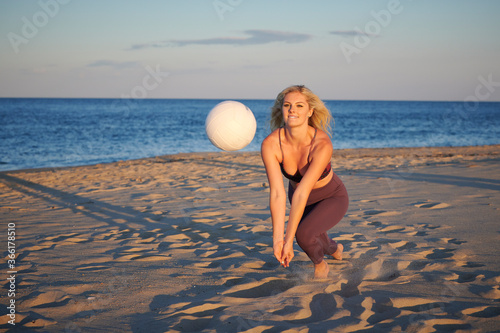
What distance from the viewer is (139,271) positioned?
145 inches

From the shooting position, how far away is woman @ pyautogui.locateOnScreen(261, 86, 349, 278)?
329cm

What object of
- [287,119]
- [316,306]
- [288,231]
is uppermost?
[287,119]

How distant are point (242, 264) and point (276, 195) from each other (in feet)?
2.84

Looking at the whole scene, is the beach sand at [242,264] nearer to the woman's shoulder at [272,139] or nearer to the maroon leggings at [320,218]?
the maroon leggings at [320,218]

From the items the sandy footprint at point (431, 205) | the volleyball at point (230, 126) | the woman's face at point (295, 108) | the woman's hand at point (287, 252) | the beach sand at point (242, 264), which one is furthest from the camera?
the sandy footprint at point (431, 205)

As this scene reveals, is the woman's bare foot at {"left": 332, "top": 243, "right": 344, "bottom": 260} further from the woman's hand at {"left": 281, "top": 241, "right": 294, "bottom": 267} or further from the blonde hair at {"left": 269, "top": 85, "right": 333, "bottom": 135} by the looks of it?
the blonde hair at {"left": 269, "top": 85, "right": 333, "bottom": 135}

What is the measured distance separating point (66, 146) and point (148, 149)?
4.43 metres

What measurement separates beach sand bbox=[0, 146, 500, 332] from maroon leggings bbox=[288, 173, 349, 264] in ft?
0.84

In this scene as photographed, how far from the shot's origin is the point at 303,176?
338cm

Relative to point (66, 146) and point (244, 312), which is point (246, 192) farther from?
point (66, 146)

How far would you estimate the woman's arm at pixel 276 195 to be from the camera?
331cm

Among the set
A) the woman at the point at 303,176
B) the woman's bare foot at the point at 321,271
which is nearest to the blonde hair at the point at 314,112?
the woman at the point at 303,176

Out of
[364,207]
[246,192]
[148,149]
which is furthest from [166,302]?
[148,149]

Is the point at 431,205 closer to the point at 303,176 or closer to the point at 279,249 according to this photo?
the point at 303,176
